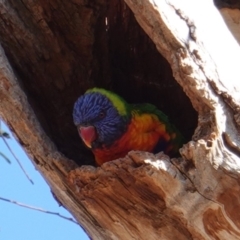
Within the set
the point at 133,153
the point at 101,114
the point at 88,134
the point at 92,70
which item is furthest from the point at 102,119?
the point at 133,153

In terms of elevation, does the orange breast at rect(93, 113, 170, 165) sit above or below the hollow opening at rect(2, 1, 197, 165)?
below

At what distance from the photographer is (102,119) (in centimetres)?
274

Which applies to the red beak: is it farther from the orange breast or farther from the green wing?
the green wing

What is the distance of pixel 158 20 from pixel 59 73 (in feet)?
2.84

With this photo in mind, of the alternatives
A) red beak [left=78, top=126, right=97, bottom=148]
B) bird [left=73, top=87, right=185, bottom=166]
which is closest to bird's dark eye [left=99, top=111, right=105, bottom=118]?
bird [left=73, top=87, right=185, bottom=166]

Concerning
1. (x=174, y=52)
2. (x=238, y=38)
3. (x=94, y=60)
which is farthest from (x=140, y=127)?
(x=174, y=52)

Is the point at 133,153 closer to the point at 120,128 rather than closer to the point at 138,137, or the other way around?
the point at 138,137

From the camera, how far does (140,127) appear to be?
8.72ft

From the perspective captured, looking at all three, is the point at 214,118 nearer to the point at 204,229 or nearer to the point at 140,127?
the point at 204,229

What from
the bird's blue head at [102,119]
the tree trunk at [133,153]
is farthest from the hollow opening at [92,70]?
the bird's blue head at [102,119]

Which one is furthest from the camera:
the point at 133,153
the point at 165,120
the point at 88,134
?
the point at 165,120

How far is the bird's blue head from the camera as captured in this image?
258 cm

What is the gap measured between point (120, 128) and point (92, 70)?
34 cm

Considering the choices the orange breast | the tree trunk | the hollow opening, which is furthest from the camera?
the orange breast
